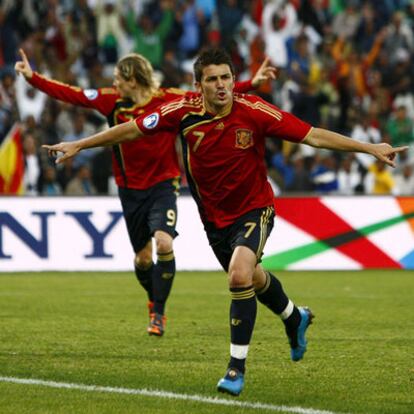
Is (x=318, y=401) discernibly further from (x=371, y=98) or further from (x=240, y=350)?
(x=371, y=98)

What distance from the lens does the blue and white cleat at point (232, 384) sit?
7.16 meters

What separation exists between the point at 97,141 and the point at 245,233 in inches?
41.8

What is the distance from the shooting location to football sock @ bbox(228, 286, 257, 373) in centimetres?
737

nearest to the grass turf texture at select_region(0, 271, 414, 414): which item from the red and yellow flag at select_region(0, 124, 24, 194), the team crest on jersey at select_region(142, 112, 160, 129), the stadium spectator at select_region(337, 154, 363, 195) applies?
the team crest on jersey at select_region(142, 112, 160, 129)

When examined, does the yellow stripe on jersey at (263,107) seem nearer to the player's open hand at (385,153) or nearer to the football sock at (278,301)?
the player's open hand at (385,153)

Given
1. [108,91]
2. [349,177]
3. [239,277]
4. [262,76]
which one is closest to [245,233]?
[239,277]

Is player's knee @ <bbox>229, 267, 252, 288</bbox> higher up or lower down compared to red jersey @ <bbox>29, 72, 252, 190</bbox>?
lower down

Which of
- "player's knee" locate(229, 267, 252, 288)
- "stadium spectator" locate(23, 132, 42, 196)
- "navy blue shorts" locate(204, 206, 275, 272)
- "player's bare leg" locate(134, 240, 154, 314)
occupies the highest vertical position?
"navy blue shorts" locate(204, 206, 275, 272)

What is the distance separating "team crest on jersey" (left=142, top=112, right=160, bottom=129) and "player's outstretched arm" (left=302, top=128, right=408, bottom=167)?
0.93 meters

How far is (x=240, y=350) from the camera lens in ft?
24.2

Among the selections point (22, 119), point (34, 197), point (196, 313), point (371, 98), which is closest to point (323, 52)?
point (371, 98)

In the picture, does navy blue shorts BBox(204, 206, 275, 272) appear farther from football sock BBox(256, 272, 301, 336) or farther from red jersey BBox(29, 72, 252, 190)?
red jersey BBox(29, 72, 252, 190)

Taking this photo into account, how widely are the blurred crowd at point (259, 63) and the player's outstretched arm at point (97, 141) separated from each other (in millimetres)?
11214

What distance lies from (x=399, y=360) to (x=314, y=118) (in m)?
13.2
